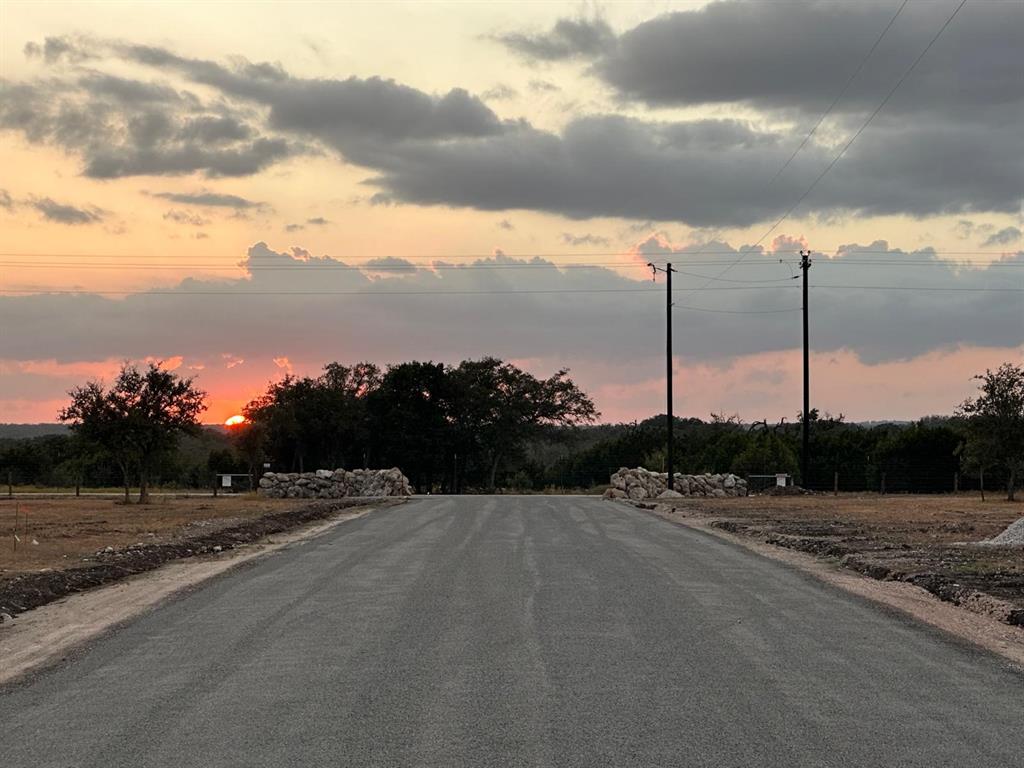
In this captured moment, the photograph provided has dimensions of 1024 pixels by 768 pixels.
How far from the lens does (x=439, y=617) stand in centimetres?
1198

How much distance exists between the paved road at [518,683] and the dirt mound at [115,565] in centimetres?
263

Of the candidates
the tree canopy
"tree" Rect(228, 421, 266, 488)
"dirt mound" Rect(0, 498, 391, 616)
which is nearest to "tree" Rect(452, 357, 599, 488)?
the tree canopy

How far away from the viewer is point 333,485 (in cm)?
5291

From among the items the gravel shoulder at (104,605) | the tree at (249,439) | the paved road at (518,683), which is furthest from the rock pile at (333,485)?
the paved road at (518,683)

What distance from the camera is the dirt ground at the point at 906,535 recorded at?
15719 mm

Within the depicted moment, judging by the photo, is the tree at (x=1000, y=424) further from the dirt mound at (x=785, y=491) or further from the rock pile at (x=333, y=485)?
the rock pile at (x=333, y=485)

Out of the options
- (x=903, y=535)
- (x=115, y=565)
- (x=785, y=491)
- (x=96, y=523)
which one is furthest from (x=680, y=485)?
(x=115, y=565)

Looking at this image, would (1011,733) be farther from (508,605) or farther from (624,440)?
(624,440)

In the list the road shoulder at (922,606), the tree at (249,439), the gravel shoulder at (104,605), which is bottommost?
the gravel shoulder at (104,605)

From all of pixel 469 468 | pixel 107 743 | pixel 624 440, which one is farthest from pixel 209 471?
pixel 107 743

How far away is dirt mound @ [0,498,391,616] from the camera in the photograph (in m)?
14.9

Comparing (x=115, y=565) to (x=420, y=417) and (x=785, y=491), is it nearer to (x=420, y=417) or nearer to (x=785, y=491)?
(x=785, y=491)

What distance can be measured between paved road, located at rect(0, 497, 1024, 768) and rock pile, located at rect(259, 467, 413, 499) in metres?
36.8

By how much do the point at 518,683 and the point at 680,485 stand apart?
150 ft
